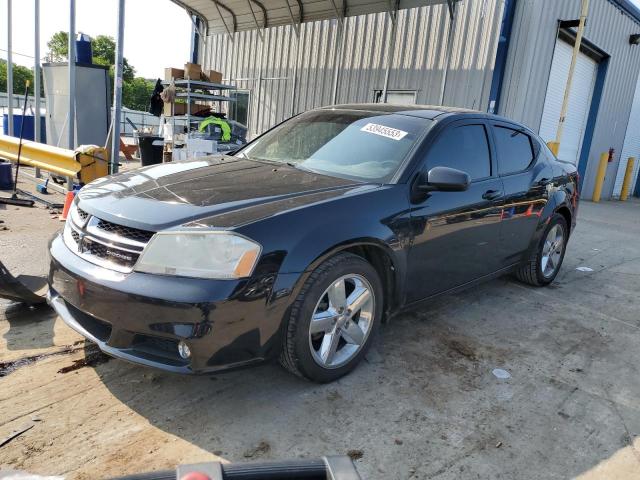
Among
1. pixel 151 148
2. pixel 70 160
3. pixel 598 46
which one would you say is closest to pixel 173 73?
pixel 151 148

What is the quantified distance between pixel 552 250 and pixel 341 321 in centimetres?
325

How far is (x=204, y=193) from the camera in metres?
2.79

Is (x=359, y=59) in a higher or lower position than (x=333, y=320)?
higher

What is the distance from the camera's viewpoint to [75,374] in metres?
2.80

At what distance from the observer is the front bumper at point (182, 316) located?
2238 mm

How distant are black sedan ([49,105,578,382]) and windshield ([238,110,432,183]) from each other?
15 mm

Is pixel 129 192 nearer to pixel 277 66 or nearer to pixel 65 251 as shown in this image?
pixel 65 251

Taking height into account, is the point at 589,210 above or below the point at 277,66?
below

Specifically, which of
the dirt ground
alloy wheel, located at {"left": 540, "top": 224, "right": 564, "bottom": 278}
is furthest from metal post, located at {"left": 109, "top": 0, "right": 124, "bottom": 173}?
alloy wheel, located at {"left": 540, "top": 224, "right": 564, "bottom": 278}

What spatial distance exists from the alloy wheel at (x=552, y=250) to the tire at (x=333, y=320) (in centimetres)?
270

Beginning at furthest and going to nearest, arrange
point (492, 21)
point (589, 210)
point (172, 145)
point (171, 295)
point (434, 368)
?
point (589, 210), point (172, 145), point (492, 21), point (434, 368), point (171, 295)

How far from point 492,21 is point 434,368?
8934mm

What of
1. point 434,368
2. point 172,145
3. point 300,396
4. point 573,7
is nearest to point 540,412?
point 434,368

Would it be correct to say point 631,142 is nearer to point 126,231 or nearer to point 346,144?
point 346,144
